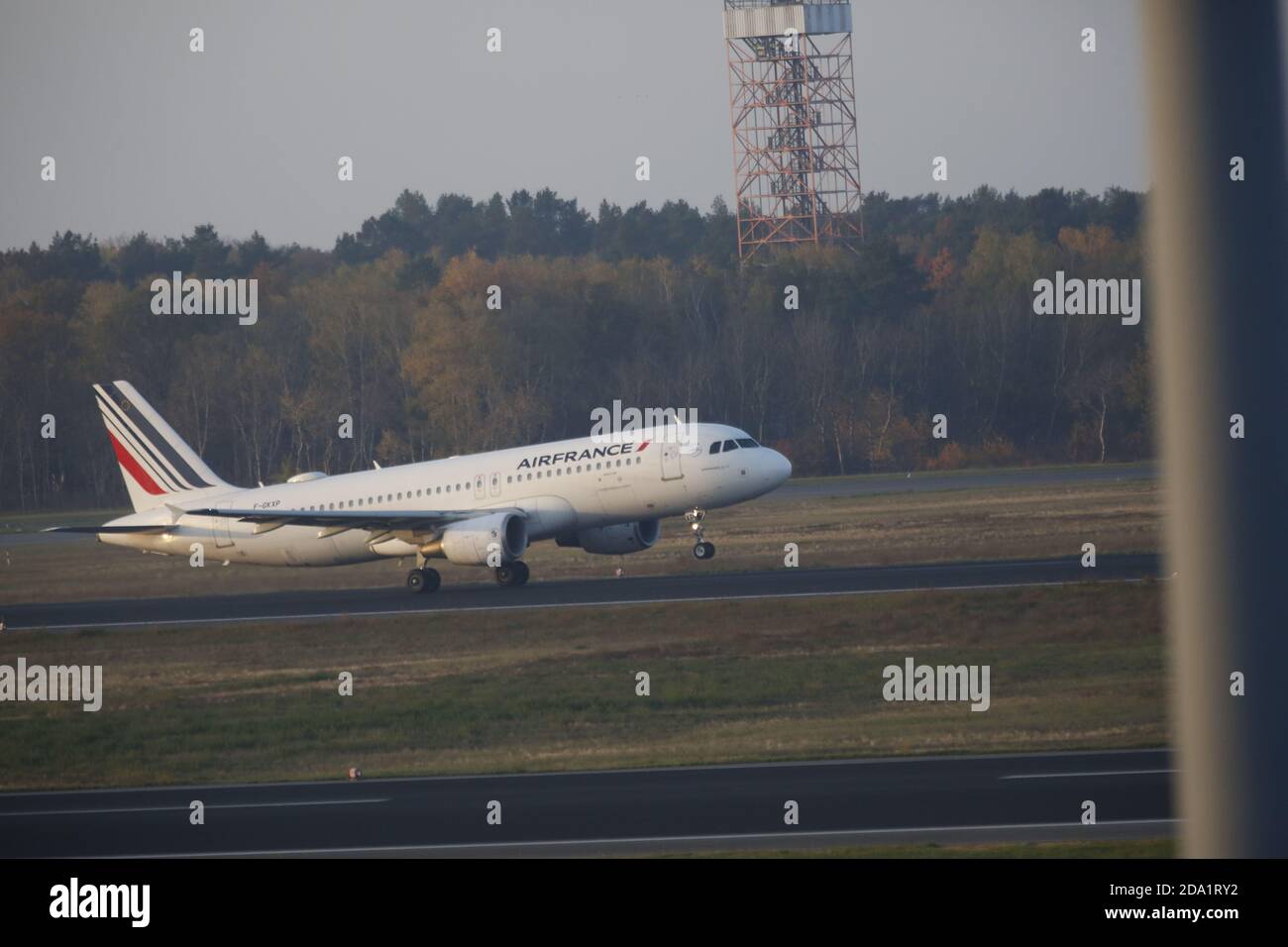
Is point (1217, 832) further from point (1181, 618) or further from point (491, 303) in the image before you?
point (491, 303)

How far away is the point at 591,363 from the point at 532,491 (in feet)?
122

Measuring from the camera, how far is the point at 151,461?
41.2m

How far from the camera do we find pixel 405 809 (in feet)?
50.4

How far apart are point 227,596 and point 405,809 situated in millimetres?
25671

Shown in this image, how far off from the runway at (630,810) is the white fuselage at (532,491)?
60.7 ft

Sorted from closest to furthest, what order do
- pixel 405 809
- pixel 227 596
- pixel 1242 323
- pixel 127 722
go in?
pixel 1242 323, pixel 405 809, pixel 127 722, pixel 227 596

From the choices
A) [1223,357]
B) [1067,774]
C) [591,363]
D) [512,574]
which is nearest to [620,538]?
[512,574]

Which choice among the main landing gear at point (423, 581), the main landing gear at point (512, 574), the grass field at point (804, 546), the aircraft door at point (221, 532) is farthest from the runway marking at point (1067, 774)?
the aircraft door at point (221, 532)

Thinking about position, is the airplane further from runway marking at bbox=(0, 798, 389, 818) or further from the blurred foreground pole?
the blurred foreground pole

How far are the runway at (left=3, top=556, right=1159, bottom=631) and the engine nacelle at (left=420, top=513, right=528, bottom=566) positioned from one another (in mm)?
947

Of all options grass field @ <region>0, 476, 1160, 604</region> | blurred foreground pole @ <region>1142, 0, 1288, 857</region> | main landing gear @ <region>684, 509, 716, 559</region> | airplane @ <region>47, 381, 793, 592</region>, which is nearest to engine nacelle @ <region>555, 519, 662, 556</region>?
airplane @ <region>47, 381, 793, 592</region>

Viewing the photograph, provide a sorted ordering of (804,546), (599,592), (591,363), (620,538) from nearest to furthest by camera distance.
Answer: (599,592), (620,538), (804,546), (591,363)

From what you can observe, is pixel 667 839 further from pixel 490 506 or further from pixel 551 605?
pixel 490 506
